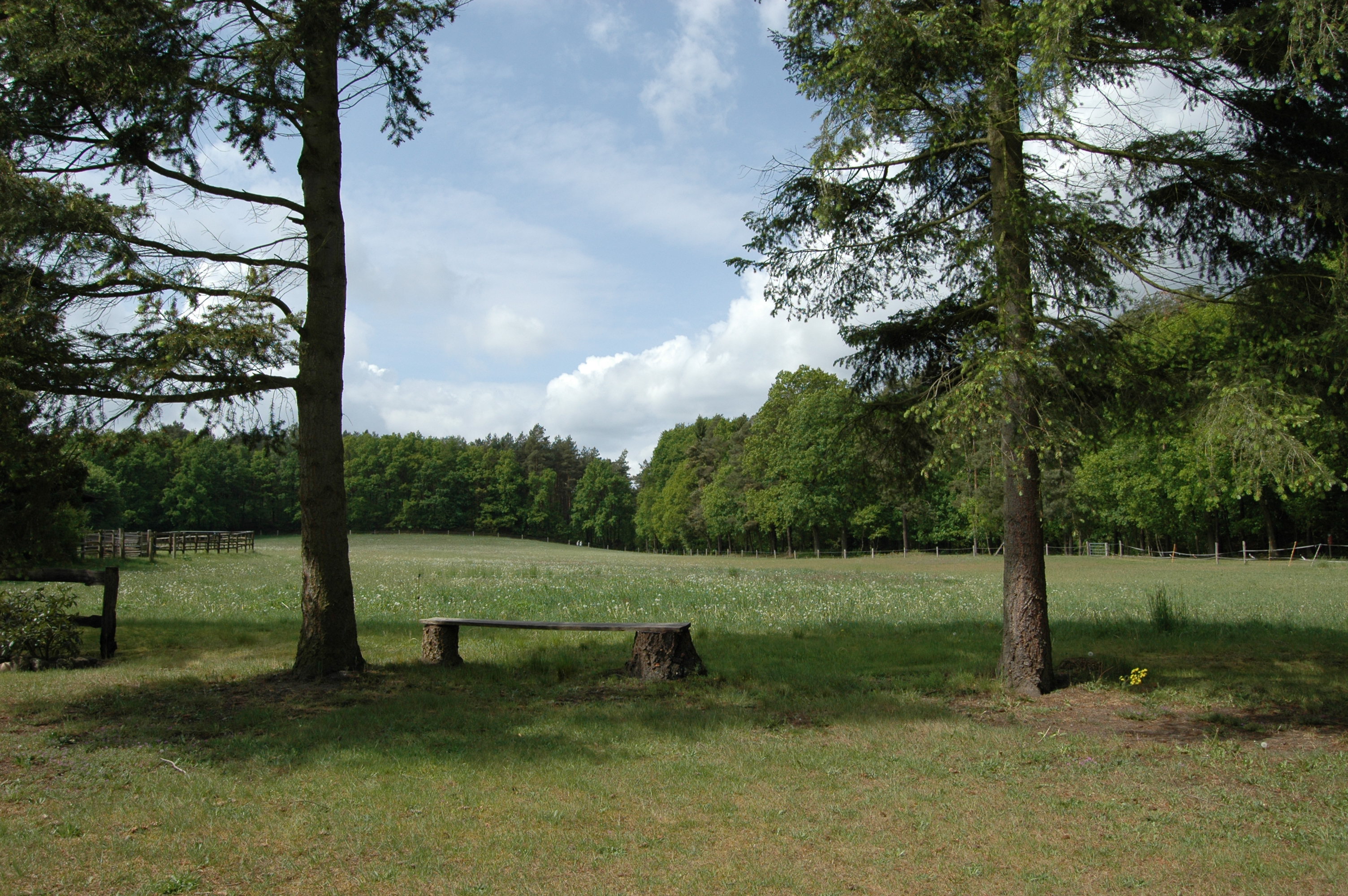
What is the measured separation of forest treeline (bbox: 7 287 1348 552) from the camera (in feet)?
25.2

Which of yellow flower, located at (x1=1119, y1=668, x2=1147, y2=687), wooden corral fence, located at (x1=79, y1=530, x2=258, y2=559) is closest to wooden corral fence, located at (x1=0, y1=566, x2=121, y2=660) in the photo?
yellow flower, located at (x1=1119, y1=668, x2=1147, y2=687)

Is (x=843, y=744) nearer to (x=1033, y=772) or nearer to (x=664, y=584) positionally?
(x=1033, y=772)

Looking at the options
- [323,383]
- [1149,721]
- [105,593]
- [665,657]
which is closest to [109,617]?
[105,593]

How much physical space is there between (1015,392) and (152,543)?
39.0 metres

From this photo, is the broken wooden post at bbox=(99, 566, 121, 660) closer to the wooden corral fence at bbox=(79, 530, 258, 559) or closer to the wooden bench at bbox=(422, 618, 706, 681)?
the wooden bench at bbox=(422, 618, 706, 681)

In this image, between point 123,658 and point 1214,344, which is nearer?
point 1214,344

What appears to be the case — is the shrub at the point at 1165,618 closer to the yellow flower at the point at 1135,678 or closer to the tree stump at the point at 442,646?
the yellow flower at the point at 1135,678

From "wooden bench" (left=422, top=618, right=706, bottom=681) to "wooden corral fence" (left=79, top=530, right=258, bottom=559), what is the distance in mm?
25420

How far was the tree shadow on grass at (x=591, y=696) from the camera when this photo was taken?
6996 millimetres

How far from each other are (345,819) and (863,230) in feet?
29.5

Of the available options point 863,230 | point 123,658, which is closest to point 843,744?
point 863,230

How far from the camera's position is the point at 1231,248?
29.9ft

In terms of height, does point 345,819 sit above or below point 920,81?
below

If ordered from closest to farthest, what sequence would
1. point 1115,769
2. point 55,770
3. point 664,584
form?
point 55,770 < point 1115,769 < point 664,584
